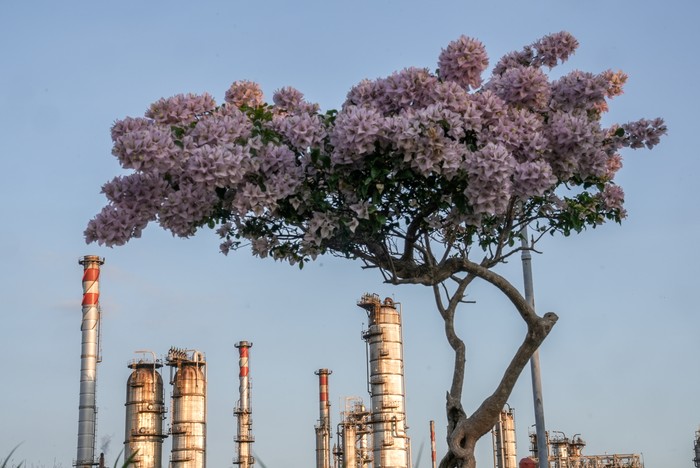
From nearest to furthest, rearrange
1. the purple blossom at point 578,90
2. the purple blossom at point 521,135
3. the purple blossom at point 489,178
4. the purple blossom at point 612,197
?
1. the purple blossom at point 489,178
2. the purple blossom at point 521,135
3. the purple blossom at point 578,90
4. the purple blossom at point 612,197

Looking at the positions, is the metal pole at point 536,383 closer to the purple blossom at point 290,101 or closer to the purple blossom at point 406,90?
the purple blossom at point 290,101

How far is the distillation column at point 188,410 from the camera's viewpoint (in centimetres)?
4672

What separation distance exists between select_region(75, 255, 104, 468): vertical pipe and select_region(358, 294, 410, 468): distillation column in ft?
45.2

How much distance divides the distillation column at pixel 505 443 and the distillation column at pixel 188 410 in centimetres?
1920

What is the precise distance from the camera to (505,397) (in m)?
10.9

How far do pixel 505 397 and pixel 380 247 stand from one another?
2254mm

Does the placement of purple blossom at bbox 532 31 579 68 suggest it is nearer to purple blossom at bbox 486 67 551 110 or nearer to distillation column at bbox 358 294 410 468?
purple blossom at bbox 486 67 551 110

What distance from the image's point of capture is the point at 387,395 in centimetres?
4247

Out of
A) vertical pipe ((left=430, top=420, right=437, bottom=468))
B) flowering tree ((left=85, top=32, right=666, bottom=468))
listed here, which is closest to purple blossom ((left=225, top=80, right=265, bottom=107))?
flowering tree ((left=85, top=32, right=666, bottom=468))

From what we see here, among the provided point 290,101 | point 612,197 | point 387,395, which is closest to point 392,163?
point 290,101

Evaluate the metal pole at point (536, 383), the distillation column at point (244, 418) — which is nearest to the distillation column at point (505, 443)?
the distillation column at point (244, 418)

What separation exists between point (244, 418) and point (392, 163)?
5262 cm

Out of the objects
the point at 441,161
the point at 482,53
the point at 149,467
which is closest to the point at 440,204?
the point at 441,161

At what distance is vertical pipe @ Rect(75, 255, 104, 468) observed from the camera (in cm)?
4506
